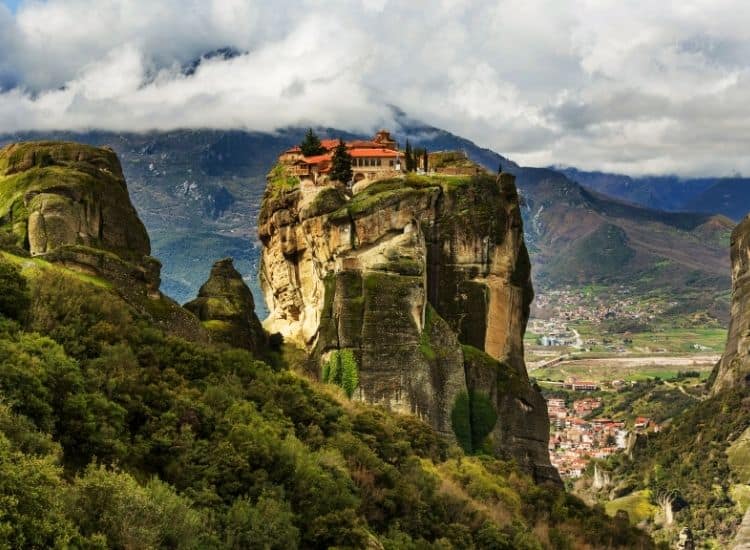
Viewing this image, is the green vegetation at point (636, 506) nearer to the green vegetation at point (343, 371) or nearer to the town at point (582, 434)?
the town at point (582, 434)

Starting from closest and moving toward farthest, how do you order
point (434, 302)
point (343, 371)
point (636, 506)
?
1. point (343, 371)
2. point (434, 302)
3. point (636, 506)

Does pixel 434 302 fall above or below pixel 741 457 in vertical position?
above

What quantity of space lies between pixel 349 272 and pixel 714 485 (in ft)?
190

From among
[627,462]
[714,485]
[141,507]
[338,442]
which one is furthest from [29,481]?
[627,462]

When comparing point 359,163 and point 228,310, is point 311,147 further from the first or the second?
point 228,310

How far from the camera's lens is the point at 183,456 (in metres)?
28.0

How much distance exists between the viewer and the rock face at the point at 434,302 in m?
54.1

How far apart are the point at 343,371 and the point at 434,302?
27.2ft

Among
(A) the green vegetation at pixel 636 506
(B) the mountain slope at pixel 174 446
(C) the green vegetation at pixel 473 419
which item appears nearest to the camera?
(B) the mountain slope at pixel 174 446

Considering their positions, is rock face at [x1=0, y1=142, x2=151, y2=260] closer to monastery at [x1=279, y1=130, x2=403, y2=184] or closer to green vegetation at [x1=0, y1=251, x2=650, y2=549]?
green vegetation at [x1=0, y1=251, x2=650, y2=549]

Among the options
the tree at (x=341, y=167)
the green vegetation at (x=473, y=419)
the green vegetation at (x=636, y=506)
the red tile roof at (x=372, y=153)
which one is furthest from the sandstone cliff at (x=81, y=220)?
the green vegetation at (x=636, y=506)

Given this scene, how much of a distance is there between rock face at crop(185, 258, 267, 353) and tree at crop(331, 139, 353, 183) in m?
13.2

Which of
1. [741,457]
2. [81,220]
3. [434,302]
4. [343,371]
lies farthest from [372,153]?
[741,457]

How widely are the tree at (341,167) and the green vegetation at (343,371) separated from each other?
17399mm
